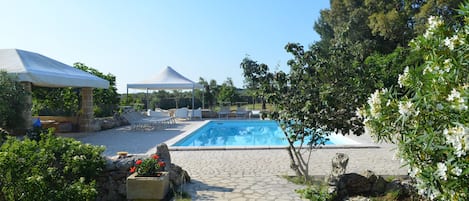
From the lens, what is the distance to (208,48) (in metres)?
17.9

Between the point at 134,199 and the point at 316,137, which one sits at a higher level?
the point at 316,137

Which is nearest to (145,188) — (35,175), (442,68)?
(35,175)

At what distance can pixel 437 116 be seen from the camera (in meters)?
2.16

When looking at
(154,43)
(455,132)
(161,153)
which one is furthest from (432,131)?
(154,43)

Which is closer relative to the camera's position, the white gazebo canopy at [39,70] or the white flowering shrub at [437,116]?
the white flowering shrub at [437,116]

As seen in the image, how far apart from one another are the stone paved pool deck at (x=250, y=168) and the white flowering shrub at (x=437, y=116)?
1134 millimetres

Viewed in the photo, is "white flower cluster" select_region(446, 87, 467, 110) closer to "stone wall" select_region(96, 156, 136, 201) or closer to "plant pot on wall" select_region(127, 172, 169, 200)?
"plant pot on wall" select_region(127, 172, 169, 200)

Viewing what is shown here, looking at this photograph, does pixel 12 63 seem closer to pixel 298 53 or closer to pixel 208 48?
pixel 208 48

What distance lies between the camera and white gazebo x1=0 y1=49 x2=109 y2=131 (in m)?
10.8

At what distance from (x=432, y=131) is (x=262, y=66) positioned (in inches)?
149

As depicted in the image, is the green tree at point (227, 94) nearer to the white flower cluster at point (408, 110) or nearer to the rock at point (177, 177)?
the rock at point (177, 177)

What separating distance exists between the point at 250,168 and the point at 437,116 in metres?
4.58

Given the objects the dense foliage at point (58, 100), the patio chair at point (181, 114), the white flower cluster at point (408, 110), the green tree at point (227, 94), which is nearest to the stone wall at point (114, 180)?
the white flower cluster at point (408, 110)

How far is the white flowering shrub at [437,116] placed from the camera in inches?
71.3
